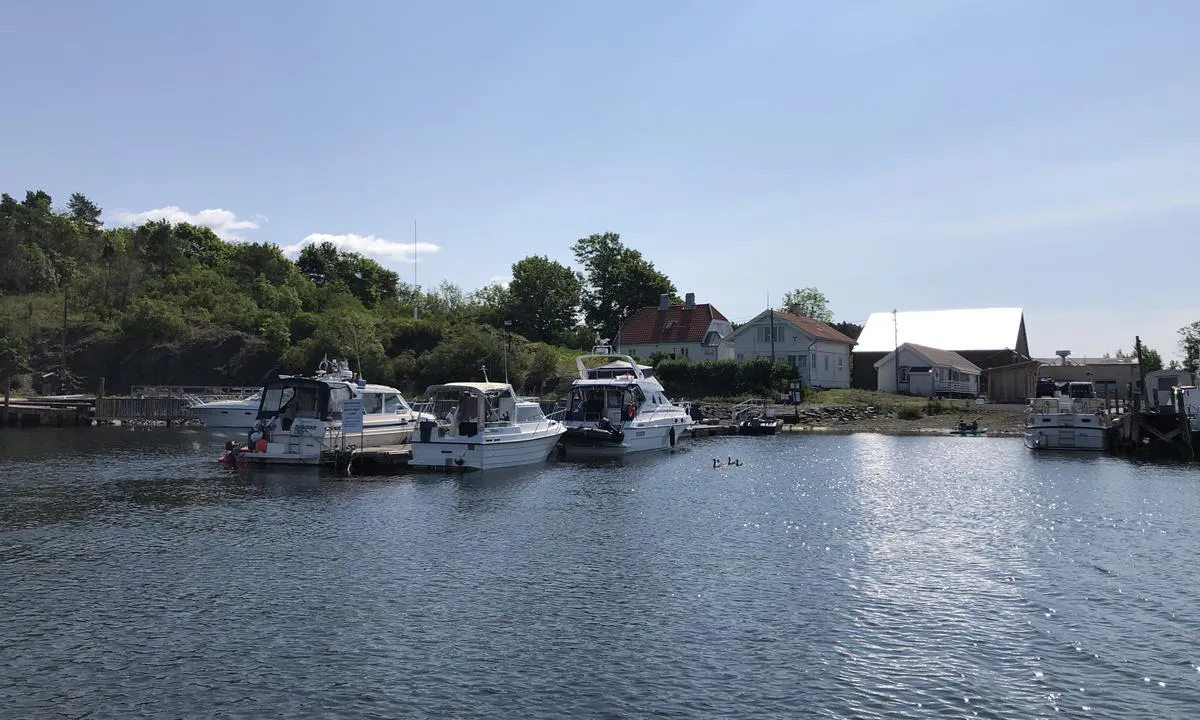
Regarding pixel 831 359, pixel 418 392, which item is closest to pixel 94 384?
pixel 418 392

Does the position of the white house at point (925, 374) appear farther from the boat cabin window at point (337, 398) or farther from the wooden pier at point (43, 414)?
the wooden pier at point (43, 414)

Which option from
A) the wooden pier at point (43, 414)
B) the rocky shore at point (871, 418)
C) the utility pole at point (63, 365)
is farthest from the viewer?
the utility pole at point (63, 365)

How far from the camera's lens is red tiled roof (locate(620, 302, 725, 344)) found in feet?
295

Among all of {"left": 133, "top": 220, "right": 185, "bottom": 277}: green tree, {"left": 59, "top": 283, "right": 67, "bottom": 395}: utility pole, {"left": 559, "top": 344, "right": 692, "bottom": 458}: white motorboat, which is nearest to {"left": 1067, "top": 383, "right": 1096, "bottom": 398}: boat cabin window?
{"left": 559, "top": 344, "right": 692, "bottom": 458}: white motorboat

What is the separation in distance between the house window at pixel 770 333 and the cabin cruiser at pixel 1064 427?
1293 inches

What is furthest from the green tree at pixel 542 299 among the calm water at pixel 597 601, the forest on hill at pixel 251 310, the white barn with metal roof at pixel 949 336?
the calm water at pixel 597 601

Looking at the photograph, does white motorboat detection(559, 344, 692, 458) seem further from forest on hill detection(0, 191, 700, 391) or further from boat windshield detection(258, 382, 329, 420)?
forest on hill detection(0, 191, 700, 391)

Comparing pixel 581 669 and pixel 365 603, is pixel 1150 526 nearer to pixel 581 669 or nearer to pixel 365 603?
pixel 581 669

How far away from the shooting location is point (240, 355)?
3521 inches

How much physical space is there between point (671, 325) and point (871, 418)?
28394 mm

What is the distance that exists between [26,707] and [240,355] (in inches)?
3237

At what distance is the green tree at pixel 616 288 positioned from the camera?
106 metres

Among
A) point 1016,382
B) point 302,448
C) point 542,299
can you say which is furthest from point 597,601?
point 542,299

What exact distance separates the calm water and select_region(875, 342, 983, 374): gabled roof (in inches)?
1649
